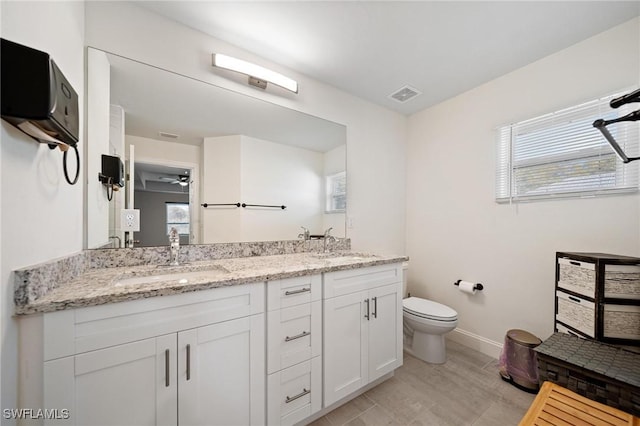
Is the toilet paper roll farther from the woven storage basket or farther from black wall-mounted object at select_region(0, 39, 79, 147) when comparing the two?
black wall-mounted object at select_region(0, 39, 79, 147)

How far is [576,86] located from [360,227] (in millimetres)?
1907

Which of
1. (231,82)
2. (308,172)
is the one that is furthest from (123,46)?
(308,172)

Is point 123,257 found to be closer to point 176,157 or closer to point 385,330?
point 176,157

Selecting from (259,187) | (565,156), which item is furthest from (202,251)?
(565,156)

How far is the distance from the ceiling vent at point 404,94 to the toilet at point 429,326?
2022 mm

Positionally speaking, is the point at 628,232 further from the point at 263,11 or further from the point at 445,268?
the point at 263,11

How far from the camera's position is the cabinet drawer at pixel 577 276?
1.39m

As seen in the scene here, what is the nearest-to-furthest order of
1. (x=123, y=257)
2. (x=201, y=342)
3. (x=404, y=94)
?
1. (x=201, y=342)
2. (x=123, y=257)
3. (x=404, y=94)

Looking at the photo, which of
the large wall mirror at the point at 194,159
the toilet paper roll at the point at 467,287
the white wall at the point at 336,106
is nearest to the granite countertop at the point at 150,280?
the large wall mirror at the point at 194,159

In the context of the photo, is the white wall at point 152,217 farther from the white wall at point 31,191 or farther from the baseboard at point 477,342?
the baseboard at point 477,342

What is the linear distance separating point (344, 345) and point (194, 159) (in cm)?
157

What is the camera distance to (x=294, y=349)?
1.31 meters

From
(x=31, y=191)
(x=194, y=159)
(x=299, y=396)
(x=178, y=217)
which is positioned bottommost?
(x=299, y=396)

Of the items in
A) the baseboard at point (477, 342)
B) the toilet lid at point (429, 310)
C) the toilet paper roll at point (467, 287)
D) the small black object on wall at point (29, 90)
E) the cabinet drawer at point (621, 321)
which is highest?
the small black object on wall at point (29, 90)
